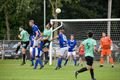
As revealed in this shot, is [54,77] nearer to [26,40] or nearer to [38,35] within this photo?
[38,35]

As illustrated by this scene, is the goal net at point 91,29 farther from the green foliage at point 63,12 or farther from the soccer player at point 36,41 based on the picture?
the green foliage at point 63,12

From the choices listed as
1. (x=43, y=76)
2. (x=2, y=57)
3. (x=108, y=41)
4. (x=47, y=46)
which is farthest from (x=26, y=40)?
(x=2, y=57)

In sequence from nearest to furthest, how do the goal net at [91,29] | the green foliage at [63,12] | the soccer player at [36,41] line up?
the soccer player at [36,41], the goal net at [91,29], the green foliage at [63,12]

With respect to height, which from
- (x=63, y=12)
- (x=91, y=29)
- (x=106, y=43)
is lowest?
(x=106, y=43)

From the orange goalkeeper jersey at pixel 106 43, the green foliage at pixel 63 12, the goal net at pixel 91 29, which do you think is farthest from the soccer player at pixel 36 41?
the green foliage at pixel 63 12

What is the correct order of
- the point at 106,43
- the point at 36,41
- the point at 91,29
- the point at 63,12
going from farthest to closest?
the point at 63,12, the point at 91,29, the point at 106,43, the point at 36,41

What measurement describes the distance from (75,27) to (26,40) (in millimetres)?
6052

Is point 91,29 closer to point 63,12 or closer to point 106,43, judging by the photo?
point 106,43

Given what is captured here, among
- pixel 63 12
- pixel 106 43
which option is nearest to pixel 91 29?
pixel 106 43

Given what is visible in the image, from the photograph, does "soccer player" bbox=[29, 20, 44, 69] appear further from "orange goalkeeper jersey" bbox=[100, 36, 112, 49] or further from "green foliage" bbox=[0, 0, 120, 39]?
"green foliage" bbox=[0, 0, 120, 39]

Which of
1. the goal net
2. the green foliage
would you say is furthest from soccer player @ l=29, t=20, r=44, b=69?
the green foliage

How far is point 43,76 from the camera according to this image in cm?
2180

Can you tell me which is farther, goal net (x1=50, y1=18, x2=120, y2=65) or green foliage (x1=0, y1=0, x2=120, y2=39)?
green foliage (x1=0, y1=0, x2=120, y2=39)

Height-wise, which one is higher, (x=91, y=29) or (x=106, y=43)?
(x=91, y=29)
